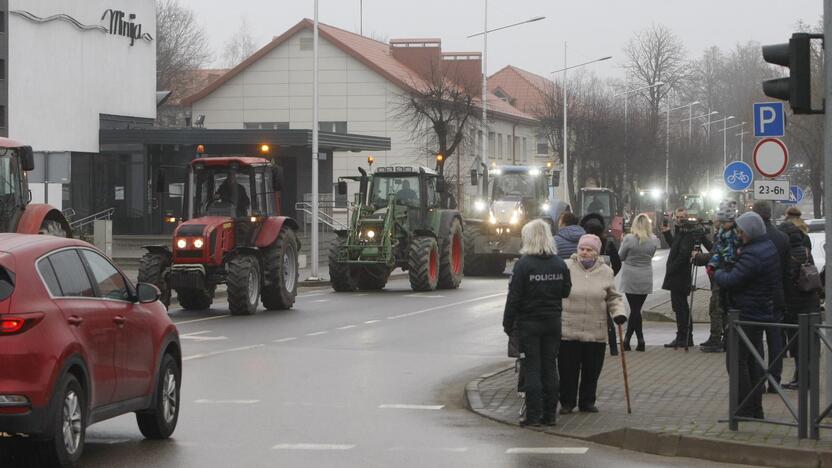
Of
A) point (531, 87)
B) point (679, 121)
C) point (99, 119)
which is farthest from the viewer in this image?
point (679, 121)

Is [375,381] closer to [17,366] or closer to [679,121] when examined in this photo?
[17,366]

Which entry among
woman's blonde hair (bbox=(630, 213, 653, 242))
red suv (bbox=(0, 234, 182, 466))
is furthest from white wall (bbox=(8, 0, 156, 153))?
red suv (bbox=(0, 234, 182, 466))

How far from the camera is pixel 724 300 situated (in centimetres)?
1212

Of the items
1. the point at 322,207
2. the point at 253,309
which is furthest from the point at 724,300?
the point at 322,207

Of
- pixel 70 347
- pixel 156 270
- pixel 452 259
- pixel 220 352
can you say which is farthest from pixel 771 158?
pixel 70 347

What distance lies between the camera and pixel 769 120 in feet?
63.0

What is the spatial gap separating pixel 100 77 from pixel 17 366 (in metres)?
45.9

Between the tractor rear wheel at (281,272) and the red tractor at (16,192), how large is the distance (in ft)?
15.8

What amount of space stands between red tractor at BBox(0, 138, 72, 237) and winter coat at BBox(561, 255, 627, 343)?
34.2ft

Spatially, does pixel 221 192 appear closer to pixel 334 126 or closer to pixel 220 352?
pixel 220 352

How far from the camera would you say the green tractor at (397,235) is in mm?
30812

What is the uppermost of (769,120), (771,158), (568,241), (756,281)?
(769,120)

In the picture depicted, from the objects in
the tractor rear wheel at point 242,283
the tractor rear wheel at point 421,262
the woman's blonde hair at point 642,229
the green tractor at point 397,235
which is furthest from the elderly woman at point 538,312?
the tractor rear wheel at point 421,262

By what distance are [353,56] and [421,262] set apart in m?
42.5
